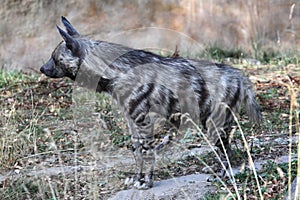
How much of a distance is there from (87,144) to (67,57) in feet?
3.65

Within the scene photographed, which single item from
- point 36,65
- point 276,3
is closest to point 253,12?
point 276,3

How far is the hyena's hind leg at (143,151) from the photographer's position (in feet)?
14.4

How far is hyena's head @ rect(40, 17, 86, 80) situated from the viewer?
180 inches

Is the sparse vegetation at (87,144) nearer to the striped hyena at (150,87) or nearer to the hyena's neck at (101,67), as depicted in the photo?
the striped hyena at (150,87)

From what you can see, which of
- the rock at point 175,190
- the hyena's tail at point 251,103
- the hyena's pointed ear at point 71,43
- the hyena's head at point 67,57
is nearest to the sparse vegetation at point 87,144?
the rock at point 175,190

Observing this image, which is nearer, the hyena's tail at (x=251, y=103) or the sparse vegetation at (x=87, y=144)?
the sparse vegetation at (x=87, y=144)

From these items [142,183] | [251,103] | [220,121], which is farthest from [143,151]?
[251,103]

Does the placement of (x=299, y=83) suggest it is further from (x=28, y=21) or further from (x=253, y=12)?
(x=28, y=21)

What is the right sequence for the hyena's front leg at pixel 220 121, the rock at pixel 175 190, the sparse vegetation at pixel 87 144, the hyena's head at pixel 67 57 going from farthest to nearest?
the hyena's head at pixel 67 57, the hyena's front leg at pixel 220 121, the sparse vegetation at pixel 87 144, the rock at pixel 175 190

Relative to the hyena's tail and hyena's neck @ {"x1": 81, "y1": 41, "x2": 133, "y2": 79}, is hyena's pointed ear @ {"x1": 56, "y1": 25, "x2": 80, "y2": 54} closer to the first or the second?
hyena's neck @ {"x1": 81, "y1": 41, "x2": 133, "y2": 79}

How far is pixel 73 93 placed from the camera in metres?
7.18

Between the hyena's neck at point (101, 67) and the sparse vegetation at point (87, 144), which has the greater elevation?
the hyena's neck at point (101, 67)

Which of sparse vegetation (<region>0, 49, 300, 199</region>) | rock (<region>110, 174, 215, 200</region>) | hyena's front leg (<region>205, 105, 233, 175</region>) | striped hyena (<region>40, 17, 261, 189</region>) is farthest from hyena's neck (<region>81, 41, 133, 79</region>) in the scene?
rock (<region>110, 174, 215, 200</region>)

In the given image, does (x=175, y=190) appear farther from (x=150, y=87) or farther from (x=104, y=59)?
(x=104, y=59)
